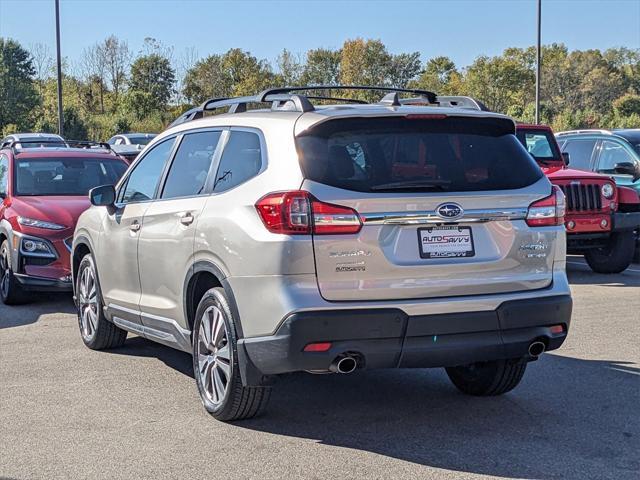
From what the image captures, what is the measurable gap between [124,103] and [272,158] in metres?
52.4

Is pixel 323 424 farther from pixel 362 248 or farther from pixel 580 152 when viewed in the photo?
pixel 580 152

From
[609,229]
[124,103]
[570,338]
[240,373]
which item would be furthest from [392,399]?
[124,103]

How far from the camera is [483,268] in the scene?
5.12m

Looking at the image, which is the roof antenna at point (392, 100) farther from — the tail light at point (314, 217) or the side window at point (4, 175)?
the side window at point (4, 175)

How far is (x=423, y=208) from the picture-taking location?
197 inches

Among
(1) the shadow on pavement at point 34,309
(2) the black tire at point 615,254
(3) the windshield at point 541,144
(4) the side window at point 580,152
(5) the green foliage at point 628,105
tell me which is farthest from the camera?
(5) the green foliage at point 628,105

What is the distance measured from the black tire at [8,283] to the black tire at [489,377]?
558 cm

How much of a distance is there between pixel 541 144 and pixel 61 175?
22.7 feet

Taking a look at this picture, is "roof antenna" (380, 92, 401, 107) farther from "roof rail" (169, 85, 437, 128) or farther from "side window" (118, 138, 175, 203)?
"side window" (118, 138, 175, 203)

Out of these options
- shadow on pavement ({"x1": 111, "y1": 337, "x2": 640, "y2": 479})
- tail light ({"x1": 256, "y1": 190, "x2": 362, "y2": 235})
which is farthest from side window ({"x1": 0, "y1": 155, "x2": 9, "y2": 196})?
tail light ({"x1": 256, "y1": 190, "x2": 362, "y2": 235})

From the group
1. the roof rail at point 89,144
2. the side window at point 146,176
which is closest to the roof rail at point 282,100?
the side window at point 146,176

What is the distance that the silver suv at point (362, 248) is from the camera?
4.86m

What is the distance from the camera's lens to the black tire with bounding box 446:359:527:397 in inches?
234

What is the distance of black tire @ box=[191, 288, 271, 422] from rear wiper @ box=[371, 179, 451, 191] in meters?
1.10
